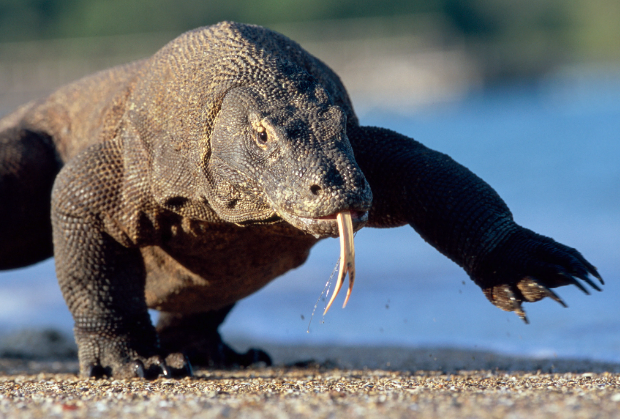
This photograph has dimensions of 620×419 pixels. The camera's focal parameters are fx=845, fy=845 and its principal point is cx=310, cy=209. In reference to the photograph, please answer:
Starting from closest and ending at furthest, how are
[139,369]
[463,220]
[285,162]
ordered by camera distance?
[285,162]
[463,220]
[139,369]

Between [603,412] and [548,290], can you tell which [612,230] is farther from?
[603,412]

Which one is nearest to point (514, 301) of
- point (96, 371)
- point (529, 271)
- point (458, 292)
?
point (529, 271)

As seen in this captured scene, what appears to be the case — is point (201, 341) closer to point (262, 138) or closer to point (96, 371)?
point (96, 371)

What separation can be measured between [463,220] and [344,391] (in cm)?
119

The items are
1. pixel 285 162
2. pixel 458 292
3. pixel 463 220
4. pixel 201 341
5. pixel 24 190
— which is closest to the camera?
pixel 285 162

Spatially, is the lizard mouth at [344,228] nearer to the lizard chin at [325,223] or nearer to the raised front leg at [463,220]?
the lizard chin at [325,223]

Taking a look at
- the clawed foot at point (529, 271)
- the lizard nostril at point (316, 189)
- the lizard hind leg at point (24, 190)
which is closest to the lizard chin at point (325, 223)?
the lizard nostril at point (316, 189)

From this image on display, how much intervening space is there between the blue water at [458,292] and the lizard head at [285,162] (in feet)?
5.16

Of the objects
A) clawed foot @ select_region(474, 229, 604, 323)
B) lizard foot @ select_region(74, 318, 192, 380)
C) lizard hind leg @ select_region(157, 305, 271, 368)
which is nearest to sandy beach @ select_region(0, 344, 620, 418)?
lizard foot @ select_region(74, 318, 192, 380)

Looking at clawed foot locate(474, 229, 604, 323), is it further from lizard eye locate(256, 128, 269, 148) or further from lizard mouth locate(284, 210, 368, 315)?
lizard eye locate(256, 128, 269, 148)

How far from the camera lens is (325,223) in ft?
12.0

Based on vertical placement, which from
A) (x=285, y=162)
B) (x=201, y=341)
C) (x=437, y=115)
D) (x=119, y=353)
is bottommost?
(x=119, y=353)

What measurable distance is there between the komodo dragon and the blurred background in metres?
2.19

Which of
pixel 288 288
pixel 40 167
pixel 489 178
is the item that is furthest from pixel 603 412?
pixel 489 178
